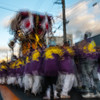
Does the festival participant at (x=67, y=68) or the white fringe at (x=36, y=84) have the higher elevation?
the festival participant at (x=67, y=68)

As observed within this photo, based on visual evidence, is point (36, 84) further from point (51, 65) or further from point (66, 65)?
point (51, 65)

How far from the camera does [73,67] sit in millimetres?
4840

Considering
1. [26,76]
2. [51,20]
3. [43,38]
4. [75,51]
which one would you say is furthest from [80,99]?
[51,20]

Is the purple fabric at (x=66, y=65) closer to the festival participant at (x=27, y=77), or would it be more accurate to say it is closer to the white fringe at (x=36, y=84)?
the white fringe at (x=36, y=84)

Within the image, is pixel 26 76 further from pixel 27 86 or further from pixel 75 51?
pixel 75 51

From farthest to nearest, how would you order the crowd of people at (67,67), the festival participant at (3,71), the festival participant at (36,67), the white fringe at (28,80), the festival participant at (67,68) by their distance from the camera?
the festival participant at (3,71)
the white fringe at (28,80)
the festival participant at (36,67)
the festival participant at (67,68)
the crowd of people at (67,67)

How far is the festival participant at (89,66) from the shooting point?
4.53 metres

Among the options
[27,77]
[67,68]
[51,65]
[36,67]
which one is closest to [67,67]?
[67,68]

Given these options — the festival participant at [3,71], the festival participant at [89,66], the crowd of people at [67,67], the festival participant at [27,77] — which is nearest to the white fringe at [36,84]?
the crowd of people at [67,67]

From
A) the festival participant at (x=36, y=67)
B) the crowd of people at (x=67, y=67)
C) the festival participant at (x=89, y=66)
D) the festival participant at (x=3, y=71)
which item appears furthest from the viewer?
the festival participant at (x=3, y=71)

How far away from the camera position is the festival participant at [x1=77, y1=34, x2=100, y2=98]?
453cm

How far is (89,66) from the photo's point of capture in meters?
4.79

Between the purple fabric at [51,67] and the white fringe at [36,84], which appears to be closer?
the purple fabric at [51,67]

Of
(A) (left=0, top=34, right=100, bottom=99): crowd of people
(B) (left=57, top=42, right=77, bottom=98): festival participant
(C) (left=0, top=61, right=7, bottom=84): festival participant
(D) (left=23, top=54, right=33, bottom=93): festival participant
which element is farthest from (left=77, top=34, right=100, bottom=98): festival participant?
(C) (left=0, top=61, right=7, bottom=84): festival participant
